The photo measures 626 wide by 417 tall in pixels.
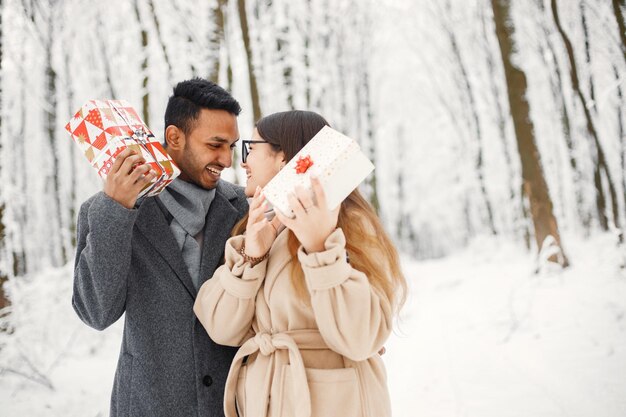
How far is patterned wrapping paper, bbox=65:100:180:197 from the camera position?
5.67ft

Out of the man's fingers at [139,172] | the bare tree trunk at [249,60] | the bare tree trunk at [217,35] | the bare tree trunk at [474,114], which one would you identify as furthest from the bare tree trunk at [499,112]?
the man's fingers at [139,172]

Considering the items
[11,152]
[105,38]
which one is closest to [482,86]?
[105,38]

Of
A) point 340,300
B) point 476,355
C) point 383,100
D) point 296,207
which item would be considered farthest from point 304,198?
point 383,100

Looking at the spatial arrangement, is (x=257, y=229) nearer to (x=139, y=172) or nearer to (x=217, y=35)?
(x=139, y=172)

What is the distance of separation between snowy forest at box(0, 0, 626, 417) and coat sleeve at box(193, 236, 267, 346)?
9.69 ft

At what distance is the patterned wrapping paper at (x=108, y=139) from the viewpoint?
1.73 meters

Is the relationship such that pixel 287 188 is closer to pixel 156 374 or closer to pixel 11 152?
pixel 156 374

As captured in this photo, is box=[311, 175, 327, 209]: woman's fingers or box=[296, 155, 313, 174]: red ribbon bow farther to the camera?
box=[296, 155, 313, 174]: red ribbon bow

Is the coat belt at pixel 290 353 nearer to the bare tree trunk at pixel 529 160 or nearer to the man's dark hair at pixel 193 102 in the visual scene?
the man's dark hair at pixel 193 102

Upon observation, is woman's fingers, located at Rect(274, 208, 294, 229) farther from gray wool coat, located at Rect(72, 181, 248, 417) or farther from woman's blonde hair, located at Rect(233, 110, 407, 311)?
gray wool coat, located at Rect(72, 181, 248, 417)

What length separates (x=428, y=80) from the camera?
20.3 meters

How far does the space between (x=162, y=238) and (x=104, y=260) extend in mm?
321

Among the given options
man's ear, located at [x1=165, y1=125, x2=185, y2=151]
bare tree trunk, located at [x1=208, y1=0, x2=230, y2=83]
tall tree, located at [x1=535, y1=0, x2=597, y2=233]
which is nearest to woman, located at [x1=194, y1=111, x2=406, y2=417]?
man's ear, located at [x1=165, y1=125, x2=185, y2=151]

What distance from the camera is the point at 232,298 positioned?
1660mm
